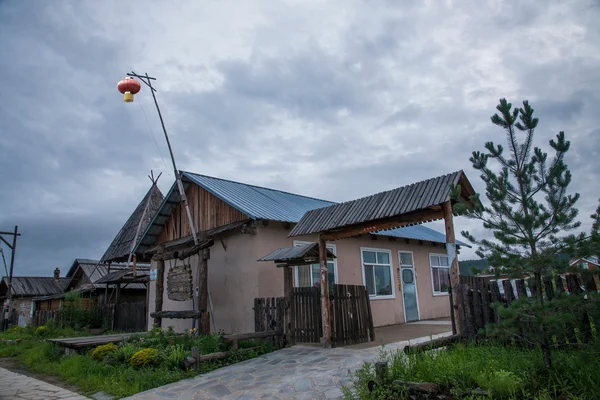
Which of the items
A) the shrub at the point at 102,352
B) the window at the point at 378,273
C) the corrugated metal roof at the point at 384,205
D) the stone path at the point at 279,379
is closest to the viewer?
the stone path at the point at 279,379

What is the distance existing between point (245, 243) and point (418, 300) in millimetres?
7365

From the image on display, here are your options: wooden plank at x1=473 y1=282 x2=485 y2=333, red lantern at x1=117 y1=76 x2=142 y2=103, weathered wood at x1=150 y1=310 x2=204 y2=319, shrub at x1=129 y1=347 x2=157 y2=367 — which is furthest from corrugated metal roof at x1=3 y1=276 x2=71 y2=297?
wooden plank at x1=473 y1=282 x2=485 y2=333

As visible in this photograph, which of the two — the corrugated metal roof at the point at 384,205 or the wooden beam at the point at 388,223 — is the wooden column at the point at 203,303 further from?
the wooden beam at the point at 388,223

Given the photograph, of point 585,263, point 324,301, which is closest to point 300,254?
point 324,301

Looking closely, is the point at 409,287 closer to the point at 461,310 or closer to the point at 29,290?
the point at 461,310

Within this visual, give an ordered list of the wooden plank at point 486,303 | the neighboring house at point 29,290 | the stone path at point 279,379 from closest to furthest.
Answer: the stone path at point 279,379, the wooden plank at point 486,303, the neighboring house at point 29,290

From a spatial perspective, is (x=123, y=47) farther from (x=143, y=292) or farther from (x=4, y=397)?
(x=143, y=292)

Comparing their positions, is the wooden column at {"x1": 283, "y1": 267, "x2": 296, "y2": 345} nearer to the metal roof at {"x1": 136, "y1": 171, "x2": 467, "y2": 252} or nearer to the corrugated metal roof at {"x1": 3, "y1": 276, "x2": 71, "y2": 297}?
the metal roof at {"x1": 136, "y1": 171, "x2": 467, "y2": 252}

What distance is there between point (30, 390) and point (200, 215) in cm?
692

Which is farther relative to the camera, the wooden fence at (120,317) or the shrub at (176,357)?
the wooden fence at (120,317)

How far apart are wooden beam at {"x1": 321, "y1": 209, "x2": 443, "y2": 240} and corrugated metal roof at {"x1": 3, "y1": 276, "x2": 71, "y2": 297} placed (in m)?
30.7

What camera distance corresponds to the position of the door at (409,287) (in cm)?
1457

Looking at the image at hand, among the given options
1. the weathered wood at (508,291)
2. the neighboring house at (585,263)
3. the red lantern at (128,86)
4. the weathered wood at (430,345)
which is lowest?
the weathered wood at (430,345)

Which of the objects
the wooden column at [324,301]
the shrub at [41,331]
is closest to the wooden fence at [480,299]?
the wooden column at [324,301]
